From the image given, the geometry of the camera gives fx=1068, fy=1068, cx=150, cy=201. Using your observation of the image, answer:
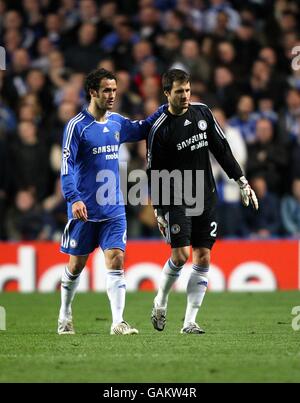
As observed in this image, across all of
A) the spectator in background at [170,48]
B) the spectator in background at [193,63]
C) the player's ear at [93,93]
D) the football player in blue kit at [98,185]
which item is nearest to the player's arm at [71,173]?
the football player in blue kit at [98,185]

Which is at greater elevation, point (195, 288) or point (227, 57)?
point (227, 57)

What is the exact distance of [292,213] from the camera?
57.2ft

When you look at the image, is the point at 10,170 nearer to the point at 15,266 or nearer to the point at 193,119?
the point at 15,266

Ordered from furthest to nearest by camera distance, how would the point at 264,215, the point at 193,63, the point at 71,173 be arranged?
the point at 193,63
the point at 264,215
the point at 71,173

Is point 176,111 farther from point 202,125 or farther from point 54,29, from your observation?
point 54,29

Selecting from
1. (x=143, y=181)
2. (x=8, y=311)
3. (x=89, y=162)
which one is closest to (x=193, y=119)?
(x=89, y=162)

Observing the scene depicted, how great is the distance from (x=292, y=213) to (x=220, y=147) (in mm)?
7317

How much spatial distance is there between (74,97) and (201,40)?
291 cm

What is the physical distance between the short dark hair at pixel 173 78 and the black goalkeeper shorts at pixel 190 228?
3.82 feet

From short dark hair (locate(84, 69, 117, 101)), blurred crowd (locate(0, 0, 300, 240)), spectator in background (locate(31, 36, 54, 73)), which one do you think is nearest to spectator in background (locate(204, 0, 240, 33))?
blurred crowd (locate(0, 0, 300, 240))

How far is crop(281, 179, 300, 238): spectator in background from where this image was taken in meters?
17.4

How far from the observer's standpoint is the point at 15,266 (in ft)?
55.8

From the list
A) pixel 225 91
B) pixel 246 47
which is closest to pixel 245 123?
pixel 225 91

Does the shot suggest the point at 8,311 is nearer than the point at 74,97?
Yes
